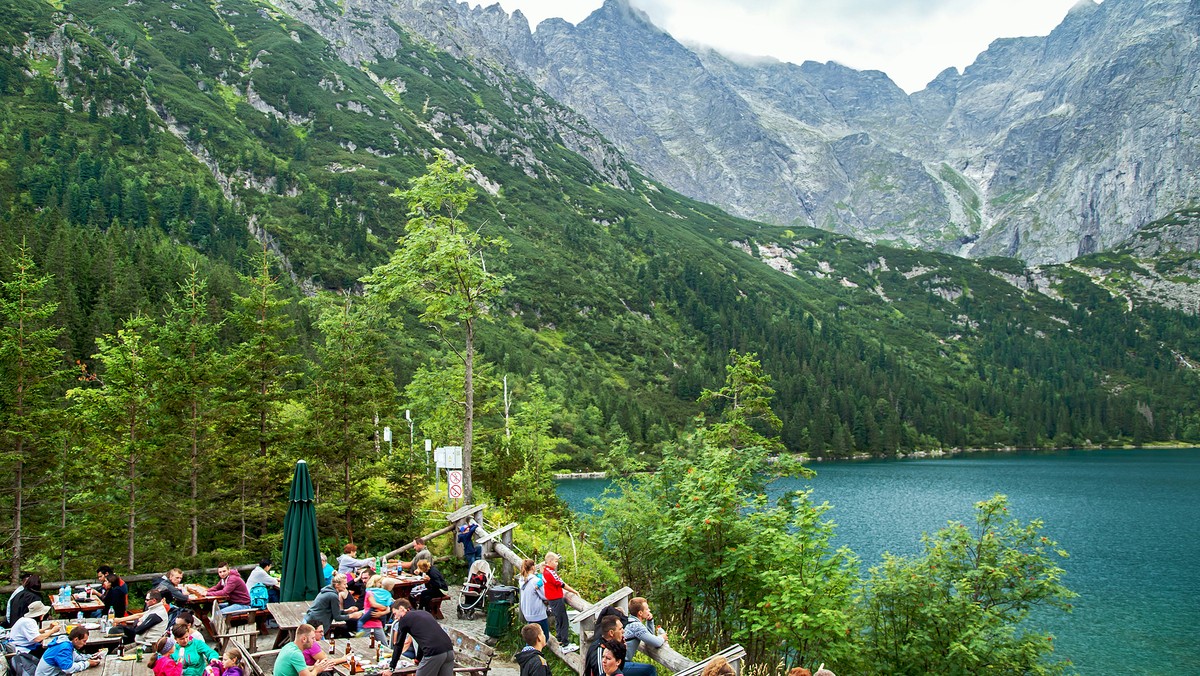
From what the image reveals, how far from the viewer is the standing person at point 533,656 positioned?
9125 millimetres

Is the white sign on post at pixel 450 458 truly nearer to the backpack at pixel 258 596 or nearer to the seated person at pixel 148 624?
the backpack at pixel 258 596

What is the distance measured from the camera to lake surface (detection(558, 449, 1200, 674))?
3425 centimetres

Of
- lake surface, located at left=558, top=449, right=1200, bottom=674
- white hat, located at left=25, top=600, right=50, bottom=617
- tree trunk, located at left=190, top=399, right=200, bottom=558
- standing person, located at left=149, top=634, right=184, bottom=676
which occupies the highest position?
tree trunk, located at left=190, top=399, right=200, bottom=558

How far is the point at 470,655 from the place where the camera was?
38.5 ft

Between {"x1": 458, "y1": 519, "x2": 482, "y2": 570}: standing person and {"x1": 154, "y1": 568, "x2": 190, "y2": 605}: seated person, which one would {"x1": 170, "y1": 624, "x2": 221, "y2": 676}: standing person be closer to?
{"x1": 154, "y1": 568, "x2": 190, "y2": 605}: seated person

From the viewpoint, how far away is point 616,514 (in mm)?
20828

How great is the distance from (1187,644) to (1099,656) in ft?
21.2

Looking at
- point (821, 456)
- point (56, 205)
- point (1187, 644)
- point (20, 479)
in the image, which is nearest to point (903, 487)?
point (1187, 644)

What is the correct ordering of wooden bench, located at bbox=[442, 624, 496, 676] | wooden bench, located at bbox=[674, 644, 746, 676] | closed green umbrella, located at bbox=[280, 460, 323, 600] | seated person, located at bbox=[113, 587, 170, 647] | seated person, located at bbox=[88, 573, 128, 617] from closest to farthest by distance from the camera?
1. wooden bench, located at bbox=[674, 644, 746, 676]
2. wooden bench, located at bbox=[442, 624, 496, 676]
3. seated person, located at bbox=[113, 587, 170, 647]
4. closed green umbrella, located at bbox=[280, 460, 323, 600]
5. seated person, located at bbox=[88, 573, 128, 617]

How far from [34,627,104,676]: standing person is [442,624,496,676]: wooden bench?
18.9ft

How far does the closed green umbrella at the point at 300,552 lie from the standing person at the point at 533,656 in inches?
263

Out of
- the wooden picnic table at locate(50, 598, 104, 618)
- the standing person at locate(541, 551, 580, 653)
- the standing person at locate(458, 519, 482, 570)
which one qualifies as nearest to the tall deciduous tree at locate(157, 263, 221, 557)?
the wooden picnic table at locate(50, 598, 104, 618)

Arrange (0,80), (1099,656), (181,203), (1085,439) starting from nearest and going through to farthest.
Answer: (1099,656), (181,203), (0,80), (1085,439)

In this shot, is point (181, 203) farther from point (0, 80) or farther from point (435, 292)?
point (435, 292)
